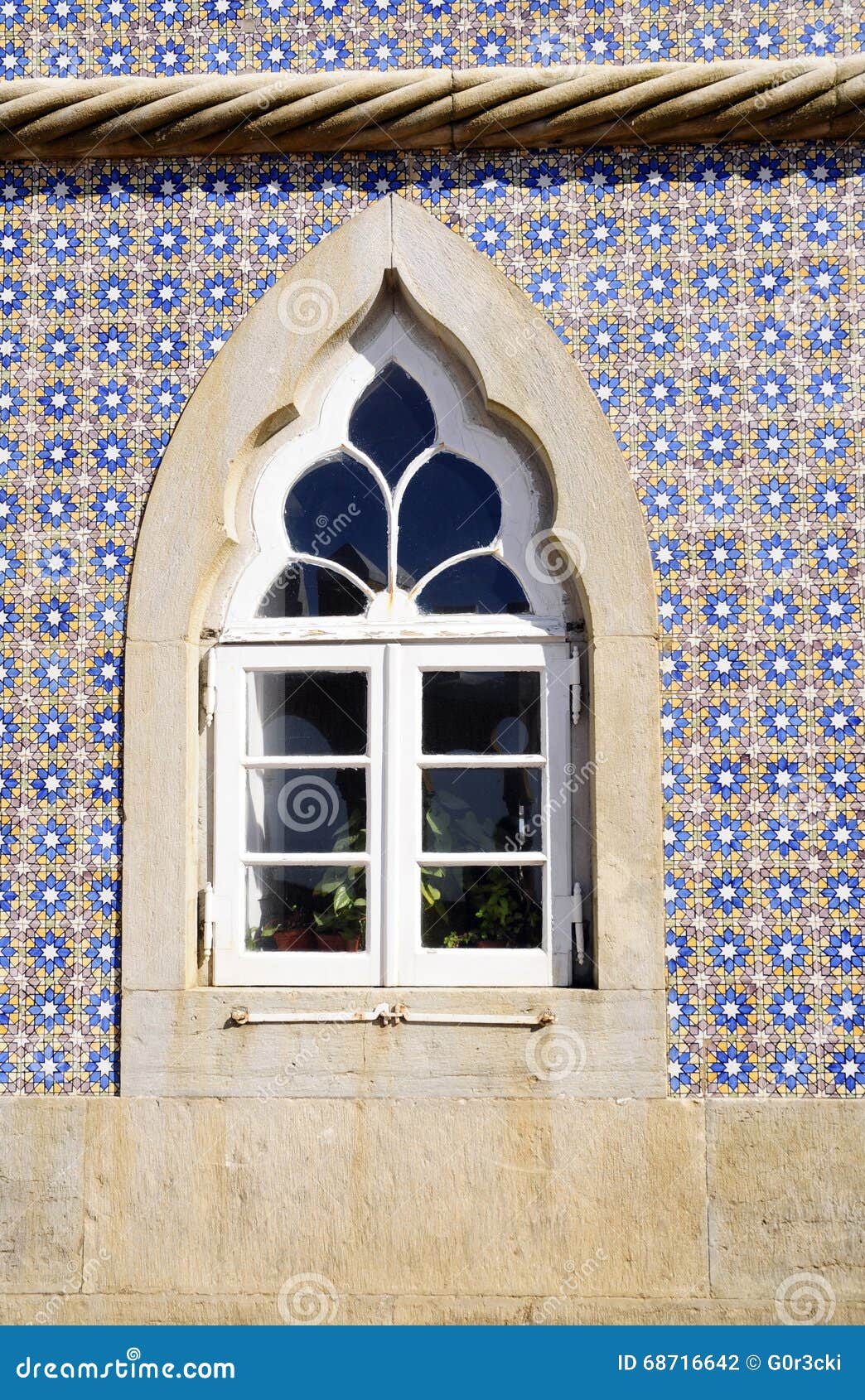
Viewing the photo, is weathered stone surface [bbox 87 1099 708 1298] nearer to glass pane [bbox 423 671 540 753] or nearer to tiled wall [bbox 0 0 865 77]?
glass pane [bbox 423 671 540 753]

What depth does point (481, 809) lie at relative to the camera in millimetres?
4680

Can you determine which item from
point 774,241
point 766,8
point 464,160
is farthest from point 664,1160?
point 766,8

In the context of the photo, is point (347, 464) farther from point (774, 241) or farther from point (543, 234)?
point (774, 241)

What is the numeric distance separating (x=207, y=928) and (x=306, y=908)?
1.15ft

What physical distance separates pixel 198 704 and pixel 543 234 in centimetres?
208

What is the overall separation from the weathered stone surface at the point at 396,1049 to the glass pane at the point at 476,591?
53.1 inches

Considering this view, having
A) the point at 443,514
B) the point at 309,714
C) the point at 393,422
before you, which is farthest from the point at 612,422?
A: the point at 309,714

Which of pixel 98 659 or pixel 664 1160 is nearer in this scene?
pixel 664 1160

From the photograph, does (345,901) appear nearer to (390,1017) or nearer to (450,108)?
(390,1017)

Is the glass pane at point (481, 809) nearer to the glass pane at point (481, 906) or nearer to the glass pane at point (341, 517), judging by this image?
the glass pane at point (481, 906)

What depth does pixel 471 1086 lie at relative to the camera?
14.5ft

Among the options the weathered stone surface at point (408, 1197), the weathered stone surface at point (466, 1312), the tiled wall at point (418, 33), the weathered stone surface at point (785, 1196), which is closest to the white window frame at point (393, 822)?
the weathered stone surface at point (408, 1197)

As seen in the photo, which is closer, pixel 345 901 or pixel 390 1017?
pixel 390 1017

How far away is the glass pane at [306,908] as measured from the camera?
4.64 m
